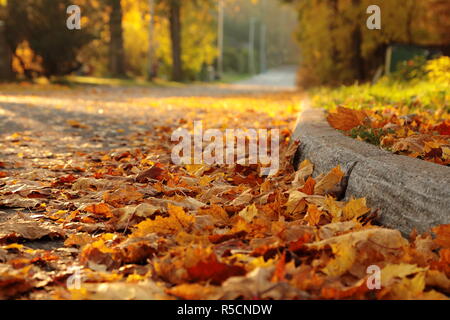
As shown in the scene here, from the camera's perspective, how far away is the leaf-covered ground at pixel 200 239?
196cm

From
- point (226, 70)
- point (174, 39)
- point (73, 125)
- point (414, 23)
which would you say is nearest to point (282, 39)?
point (226, 70)

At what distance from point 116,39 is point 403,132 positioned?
24.1 m

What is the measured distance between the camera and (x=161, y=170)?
3.94 meters

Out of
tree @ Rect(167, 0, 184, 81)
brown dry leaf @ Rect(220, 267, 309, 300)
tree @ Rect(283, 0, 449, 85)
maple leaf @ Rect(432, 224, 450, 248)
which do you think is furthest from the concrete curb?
tree @ Rect(167, 0, 184, 81)

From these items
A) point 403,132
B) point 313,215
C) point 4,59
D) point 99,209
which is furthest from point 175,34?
point 313,215

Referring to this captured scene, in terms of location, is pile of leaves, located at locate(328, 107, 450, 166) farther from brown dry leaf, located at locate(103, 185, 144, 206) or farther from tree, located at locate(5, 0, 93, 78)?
tree, located at locate(5, 0, 93, 78)

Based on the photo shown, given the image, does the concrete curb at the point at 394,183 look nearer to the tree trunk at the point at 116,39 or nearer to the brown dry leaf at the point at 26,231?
the brown dry leaf at the point at 26,231

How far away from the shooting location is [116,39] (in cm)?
2661

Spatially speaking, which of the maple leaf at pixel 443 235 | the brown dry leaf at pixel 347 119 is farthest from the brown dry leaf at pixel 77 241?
the brown dry leaf at pixel 347 119

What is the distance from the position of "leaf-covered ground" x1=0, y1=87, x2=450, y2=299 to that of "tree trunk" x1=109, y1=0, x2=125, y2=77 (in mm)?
22782

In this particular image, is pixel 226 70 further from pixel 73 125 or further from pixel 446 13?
pixel 73 125

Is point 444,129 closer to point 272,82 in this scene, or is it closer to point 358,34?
point 358,34

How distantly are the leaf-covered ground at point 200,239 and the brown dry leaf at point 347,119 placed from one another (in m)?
0.51

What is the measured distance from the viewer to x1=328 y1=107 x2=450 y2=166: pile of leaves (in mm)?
3215
